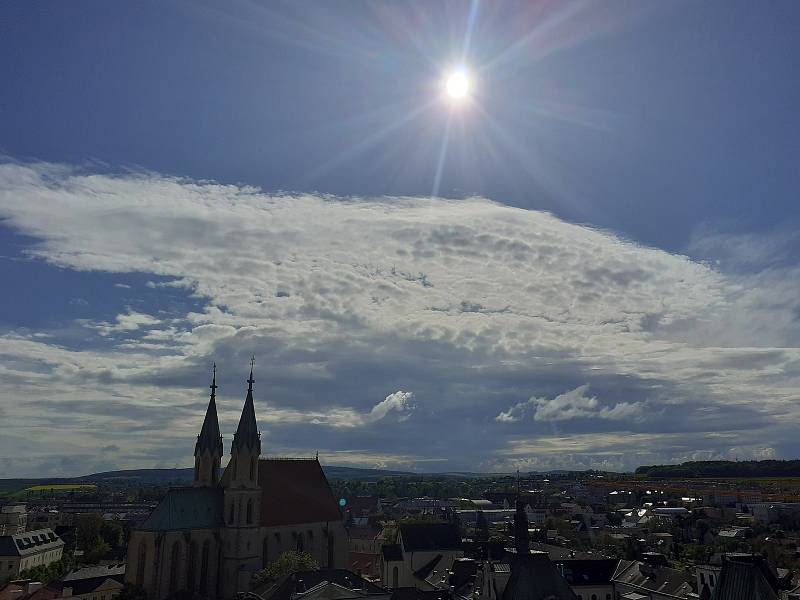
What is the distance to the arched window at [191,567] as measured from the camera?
9231cm

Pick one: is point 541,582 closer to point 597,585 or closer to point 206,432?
point 597,585

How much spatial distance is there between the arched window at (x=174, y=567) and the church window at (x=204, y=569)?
3.42m

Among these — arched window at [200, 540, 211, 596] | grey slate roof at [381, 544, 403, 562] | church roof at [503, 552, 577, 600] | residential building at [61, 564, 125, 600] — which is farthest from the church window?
church roof at [503, 552, 577, 600]

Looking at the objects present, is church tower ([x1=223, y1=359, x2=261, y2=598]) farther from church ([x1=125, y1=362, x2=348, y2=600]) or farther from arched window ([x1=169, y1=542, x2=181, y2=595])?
arched window ([x1=169, y1=542, x2=181, y2=595])

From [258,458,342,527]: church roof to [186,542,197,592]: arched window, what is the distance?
10.2 meters

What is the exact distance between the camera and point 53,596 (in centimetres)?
9531

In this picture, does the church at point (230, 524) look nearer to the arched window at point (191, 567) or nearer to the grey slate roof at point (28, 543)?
the arched window at point (191, 567)

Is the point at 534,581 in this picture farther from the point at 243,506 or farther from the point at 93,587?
the point at 93,587

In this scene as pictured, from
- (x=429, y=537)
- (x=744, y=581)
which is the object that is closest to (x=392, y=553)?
(x=429, y=537)

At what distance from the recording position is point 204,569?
94188mm

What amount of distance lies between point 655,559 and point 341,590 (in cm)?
6202

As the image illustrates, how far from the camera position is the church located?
9062 centimetres

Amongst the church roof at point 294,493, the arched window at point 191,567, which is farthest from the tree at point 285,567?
the church roof at point 294,493

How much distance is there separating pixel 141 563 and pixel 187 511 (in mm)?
8198
